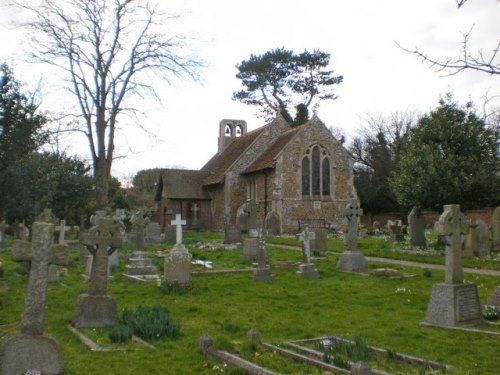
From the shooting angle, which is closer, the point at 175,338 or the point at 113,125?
the point at 175,338

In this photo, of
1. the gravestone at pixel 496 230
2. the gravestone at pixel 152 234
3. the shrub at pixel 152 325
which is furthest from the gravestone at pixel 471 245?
the gravestone at pixel 152 234

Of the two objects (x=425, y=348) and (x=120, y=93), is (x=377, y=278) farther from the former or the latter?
(x=120, y=93)

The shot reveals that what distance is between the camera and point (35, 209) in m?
14.6

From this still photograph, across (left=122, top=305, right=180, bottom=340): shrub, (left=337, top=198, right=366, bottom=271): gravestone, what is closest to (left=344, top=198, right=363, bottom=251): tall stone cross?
(left=337, top=198, right=366, bottom=271): gravestone

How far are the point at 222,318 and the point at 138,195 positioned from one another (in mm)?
48470

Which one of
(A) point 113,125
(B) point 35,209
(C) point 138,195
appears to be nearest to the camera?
(B) point 35,209

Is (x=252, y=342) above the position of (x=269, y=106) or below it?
below

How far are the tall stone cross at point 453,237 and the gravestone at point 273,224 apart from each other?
20324 millimetres

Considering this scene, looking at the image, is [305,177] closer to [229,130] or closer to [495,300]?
[229,130]

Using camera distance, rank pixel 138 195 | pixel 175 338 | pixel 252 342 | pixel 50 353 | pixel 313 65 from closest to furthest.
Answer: pixel 50 353, pixel 252 342, pixel 175 338, pixel 313 65, pixel 138 195

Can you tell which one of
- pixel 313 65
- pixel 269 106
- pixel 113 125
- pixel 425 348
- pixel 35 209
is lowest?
pixel 425 348

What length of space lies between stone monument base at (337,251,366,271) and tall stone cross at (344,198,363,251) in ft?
0.87

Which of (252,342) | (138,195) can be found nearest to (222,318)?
(252,342)

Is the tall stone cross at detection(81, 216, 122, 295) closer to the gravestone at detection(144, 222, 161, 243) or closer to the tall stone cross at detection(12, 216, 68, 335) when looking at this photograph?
the tall stone cross at detection(12, 216, 68, 335)
